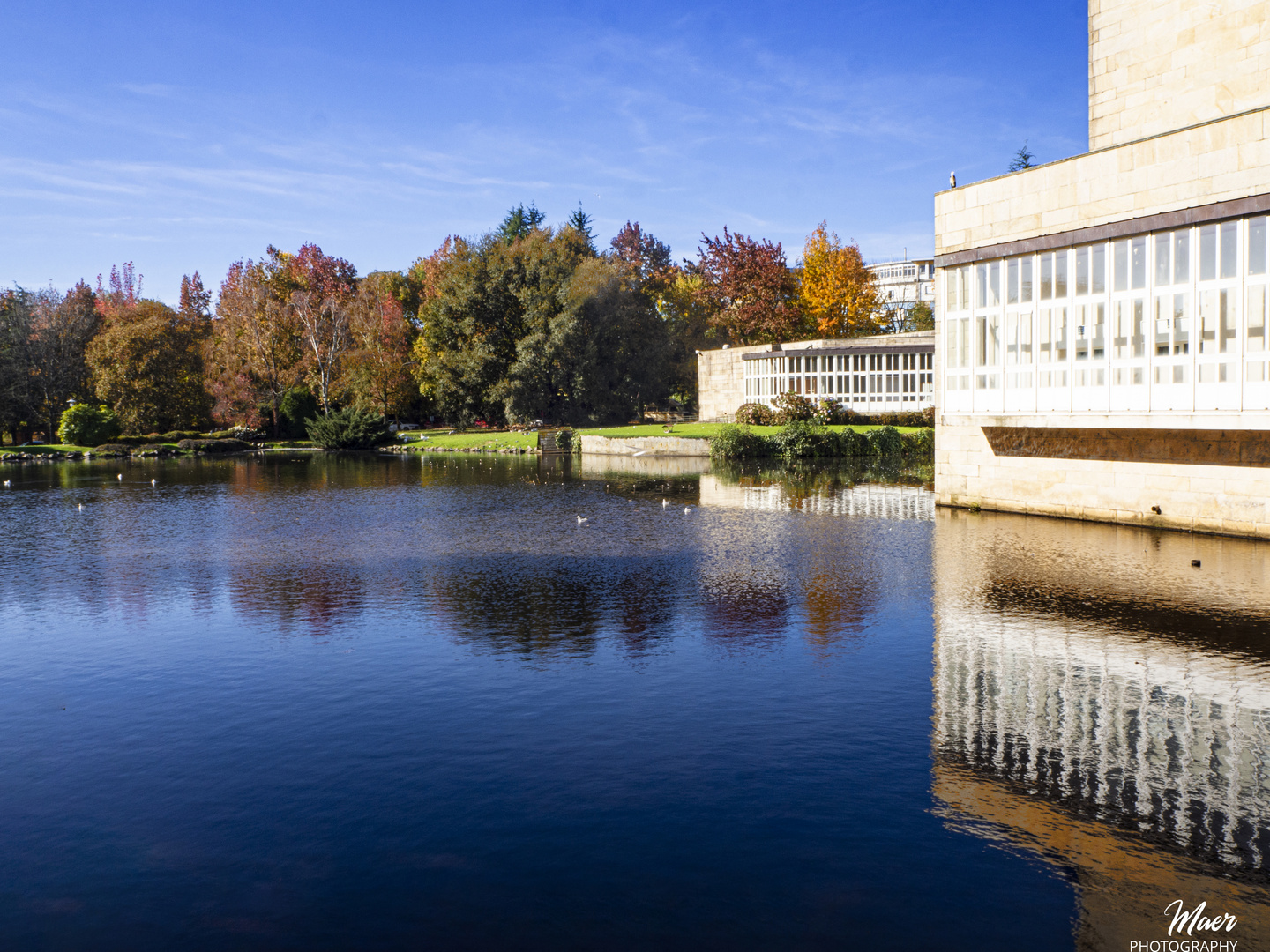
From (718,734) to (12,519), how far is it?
27.6m

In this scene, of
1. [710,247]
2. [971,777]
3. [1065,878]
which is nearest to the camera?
[1065,878]

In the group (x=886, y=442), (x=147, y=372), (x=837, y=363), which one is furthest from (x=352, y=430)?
(x=886, y=442)

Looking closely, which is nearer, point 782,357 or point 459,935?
point 459,935

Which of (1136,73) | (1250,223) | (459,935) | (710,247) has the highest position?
(710,247)

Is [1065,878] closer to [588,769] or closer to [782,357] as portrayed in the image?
[588,769]

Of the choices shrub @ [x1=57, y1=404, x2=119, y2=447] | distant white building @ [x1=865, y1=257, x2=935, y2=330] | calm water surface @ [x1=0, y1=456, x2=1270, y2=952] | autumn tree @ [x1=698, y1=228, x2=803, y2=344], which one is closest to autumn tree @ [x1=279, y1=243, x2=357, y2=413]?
shrub @ [x1=57, y1=404, x2=119, y2=447]

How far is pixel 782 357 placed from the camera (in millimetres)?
57031

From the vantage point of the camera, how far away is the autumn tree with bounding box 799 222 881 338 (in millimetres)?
68625

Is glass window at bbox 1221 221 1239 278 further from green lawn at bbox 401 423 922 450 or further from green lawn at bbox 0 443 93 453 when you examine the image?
green lawn at bbox 0 443 93 453

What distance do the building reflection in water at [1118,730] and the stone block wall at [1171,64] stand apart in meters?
11.2

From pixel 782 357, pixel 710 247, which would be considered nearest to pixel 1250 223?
pixel 782 357

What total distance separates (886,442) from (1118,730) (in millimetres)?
38354

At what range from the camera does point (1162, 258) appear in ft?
67.2

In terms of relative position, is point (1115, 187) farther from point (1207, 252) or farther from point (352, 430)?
point (352, 430)
